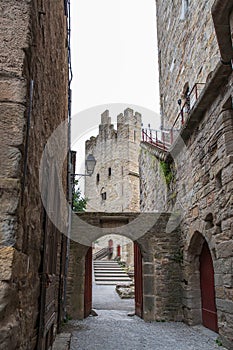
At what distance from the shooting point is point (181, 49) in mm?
9758

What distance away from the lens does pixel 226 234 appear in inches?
200

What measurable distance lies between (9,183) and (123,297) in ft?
35.3

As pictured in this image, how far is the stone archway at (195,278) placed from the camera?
678 cm

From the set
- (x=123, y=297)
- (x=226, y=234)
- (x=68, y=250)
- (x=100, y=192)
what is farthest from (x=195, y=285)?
(x=100, y=192)

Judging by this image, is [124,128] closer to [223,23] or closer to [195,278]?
[195,278]

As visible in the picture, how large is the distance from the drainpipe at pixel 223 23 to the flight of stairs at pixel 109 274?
12.5 metres

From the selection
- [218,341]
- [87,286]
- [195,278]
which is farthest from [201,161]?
[87,286]

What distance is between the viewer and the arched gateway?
7.54m

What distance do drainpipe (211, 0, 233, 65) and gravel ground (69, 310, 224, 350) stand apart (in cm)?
422

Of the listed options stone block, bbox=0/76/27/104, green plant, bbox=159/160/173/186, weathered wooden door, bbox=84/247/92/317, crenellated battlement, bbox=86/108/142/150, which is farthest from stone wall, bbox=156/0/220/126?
crenellated battlement, bbox=86/108/142/150

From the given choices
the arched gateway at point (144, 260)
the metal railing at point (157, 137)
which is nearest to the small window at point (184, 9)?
the metal railing at point (157, 137)

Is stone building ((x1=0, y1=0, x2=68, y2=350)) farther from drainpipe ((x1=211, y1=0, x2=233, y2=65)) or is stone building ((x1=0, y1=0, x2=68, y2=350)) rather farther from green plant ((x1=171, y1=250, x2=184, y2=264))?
green plant ((x1=171, y1=250, x2=184, y2=264))

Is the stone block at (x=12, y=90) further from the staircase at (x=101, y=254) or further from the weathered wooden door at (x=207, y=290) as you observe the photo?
the staircase at (x=101, y=254)

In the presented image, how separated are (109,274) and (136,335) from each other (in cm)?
1023
